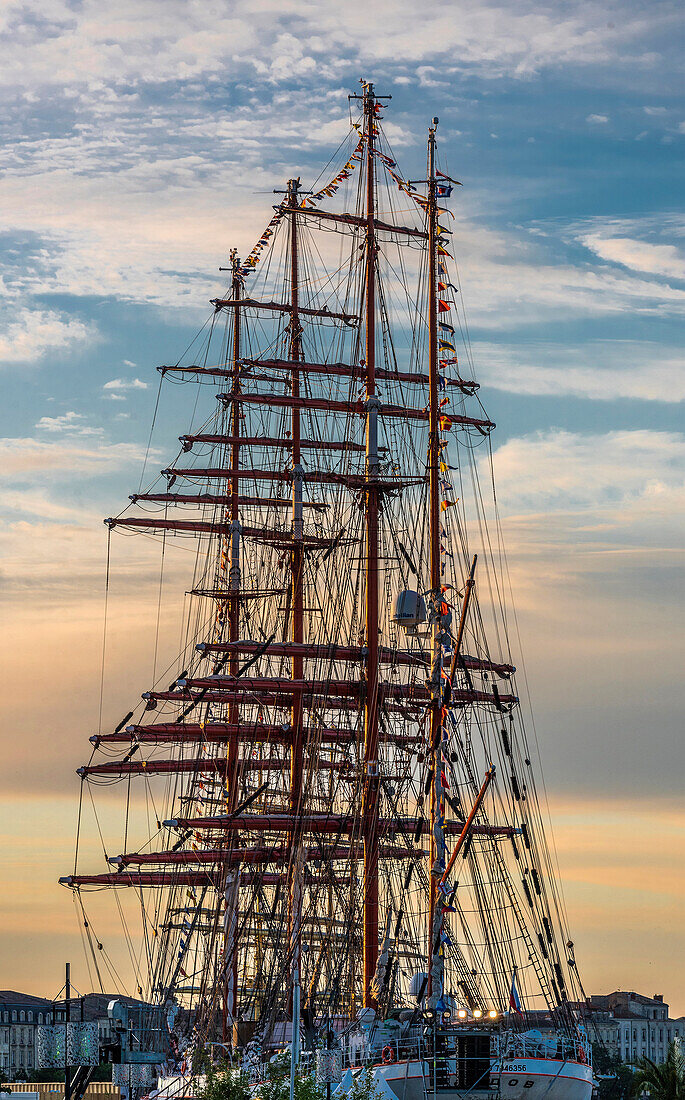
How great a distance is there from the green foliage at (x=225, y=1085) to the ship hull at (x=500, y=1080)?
23.6 feet

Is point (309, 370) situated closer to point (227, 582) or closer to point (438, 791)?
point (227, 582)

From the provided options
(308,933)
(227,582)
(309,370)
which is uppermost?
(309,370)

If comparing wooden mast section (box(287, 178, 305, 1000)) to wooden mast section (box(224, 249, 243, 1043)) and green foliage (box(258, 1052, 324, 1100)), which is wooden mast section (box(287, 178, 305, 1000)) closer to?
wooden mast section (box(224, 249, 243, 1043))

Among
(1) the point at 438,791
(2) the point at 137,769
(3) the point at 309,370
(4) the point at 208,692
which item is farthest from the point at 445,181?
(2) the point at 137,769

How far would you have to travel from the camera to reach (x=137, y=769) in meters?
92.1

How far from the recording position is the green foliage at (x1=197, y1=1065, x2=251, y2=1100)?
6134 cm

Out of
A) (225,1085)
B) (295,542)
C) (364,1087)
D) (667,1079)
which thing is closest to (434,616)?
(364,1087)

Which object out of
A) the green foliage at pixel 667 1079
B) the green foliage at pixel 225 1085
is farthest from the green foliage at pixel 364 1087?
the green foliage at pixel 667 1079

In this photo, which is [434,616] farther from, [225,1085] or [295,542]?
[295,542]

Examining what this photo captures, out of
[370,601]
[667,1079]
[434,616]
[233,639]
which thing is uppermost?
[233,639]

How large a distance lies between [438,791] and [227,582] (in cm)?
3526

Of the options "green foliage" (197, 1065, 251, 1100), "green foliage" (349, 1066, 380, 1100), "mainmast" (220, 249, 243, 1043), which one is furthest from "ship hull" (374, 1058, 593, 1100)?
"mainmast" (220, 249, 243, 1043)

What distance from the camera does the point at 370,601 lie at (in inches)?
2872

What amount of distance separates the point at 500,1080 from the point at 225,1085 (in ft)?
36.9
